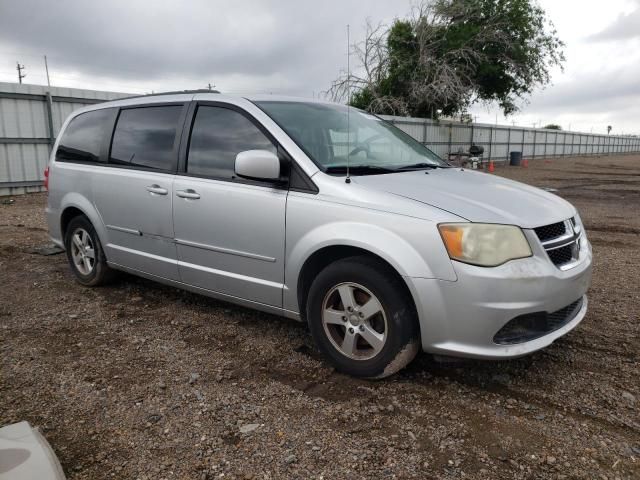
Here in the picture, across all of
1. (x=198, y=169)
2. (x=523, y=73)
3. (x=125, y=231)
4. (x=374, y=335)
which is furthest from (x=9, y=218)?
(x=523, y=73)

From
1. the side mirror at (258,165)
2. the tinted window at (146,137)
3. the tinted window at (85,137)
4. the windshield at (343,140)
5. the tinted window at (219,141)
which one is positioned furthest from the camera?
the tinted window at (85,137)

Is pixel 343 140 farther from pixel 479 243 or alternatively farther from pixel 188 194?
pixel 479 243

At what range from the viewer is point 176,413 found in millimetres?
2785

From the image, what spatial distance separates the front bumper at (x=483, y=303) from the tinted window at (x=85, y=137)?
3363 millimetres

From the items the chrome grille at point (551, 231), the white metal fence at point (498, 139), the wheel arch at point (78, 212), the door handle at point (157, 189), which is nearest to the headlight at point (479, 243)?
the chrome grille at point (551, 231)

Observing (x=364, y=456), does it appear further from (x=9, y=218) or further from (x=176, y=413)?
(x=9, y=218)

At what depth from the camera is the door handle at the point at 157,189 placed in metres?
3.95

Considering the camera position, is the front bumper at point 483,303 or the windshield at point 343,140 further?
the windshield at point 343,140

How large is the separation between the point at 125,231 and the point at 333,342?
2.21 m

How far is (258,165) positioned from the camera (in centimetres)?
320

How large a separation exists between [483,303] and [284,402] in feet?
3.97

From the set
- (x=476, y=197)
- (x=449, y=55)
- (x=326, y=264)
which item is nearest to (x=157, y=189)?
(x=326, y=264)

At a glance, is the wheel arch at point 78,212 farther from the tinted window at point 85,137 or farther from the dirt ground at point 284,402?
the dirt ground at point 284,402

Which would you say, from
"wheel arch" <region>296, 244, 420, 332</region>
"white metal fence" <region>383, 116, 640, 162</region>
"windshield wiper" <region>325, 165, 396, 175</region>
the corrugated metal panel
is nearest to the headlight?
"wheel arch" <region>296, 244, 420, 332</region>
